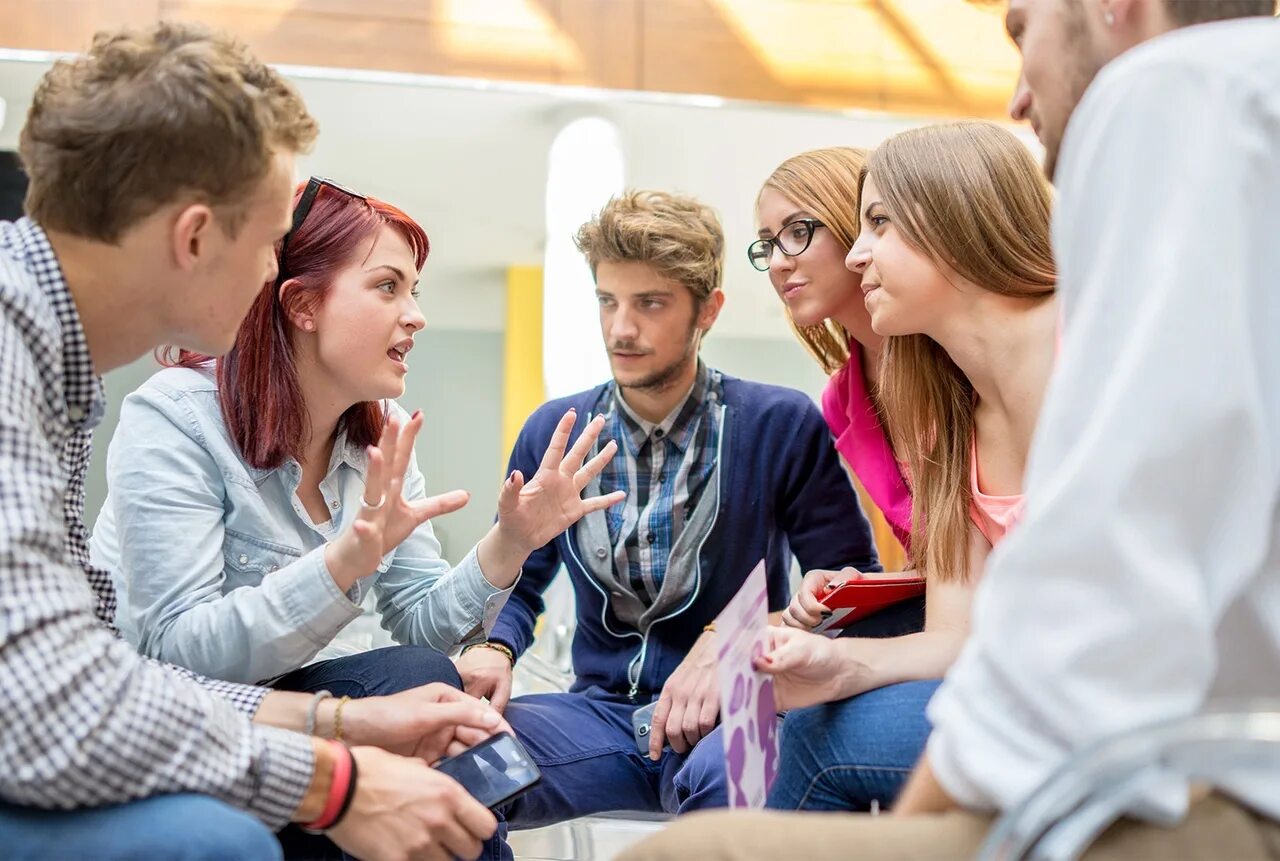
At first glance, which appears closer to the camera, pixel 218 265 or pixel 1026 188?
pixel 218 265

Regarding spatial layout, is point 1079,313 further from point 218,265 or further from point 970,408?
point 970,408

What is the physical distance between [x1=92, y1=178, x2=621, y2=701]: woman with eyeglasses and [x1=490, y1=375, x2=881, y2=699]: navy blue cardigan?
386 millimetres

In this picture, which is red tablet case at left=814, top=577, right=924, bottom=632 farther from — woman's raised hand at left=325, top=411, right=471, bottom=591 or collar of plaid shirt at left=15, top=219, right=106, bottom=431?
collar of plaid shirt at left=15, top=219, right=106, bottom=431

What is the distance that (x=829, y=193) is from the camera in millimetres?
2314

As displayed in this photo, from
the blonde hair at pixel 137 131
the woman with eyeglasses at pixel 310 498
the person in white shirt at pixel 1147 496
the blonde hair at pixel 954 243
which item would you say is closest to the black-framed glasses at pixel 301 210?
the woman with eyeglasses at pixel 310 498

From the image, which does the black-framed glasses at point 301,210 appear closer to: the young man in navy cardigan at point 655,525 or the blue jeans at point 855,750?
the young man in navy cardigan at point 655,525

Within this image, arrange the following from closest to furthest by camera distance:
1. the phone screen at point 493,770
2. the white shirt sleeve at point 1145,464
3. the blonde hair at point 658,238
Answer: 1. the white shirt sleeve at point 1145,464
2. the phone screen at point 493,770
3. the blonde hair at point 658,238

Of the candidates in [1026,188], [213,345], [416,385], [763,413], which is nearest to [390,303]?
[213,345]

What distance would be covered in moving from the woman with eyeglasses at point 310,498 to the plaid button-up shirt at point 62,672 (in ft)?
1.14

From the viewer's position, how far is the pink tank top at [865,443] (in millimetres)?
2059

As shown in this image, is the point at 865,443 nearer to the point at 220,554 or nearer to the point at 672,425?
the point at 672,425

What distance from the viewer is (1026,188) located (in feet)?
5.64

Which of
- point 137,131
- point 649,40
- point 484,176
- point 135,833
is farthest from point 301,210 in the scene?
point 484,176

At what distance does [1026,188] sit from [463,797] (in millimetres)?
1125
